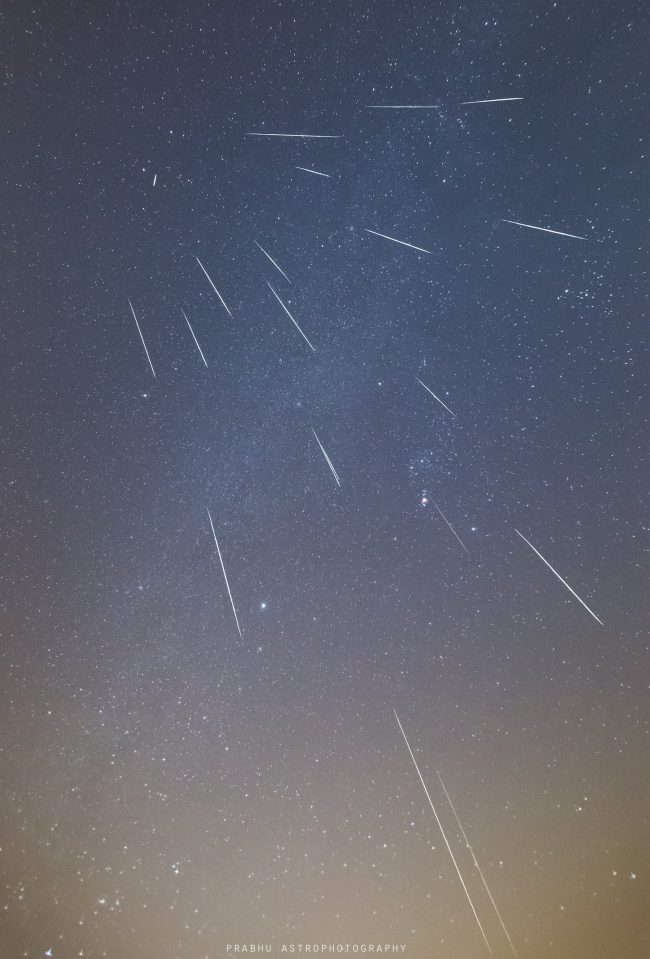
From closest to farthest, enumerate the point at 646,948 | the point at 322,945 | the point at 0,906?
1. the point at 0,906
2. the point at 322,945
3. the point at 646,948

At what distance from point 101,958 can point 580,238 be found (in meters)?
5.65

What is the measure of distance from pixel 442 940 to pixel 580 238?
193 inches

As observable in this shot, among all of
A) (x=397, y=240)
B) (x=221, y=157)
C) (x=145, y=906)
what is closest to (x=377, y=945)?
(x=145, y=906)

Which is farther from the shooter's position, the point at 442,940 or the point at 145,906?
the point at 442,940

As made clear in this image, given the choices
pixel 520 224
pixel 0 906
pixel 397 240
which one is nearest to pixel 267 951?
pixel 0 906

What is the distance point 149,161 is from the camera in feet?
12.1

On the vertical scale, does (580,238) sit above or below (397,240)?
above

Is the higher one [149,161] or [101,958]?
[149,161]

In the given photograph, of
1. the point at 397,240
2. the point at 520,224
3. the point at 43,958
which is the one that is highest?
the point at 520,224

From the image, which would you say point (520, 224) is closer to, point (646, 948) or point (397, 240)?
point (397, 240)

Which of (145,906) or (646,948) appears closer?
(145,906)

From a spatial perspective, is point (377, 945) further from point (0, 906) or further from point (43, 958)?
point (0, 906)

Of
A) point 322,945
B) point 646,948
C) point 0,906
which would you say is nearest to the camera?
point 0,906

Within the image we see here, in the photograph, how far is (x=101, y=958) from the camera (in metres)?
3.66
